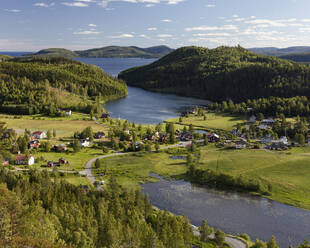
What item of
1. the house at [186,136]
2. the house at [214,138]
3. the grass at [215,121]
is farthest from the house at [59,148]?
the grass at [215,121]

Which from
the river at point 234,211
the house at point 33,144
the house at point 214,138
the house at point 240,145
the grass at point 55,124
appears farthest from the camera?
the grass at point 55,124

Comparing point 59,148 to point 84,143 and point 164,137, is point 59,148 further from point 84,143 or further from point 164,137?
point 164,137

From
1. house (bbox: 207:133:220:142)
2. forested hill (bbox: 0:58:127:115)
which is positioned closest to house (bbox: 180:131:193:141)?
house (bbox: 207:133:220:142)

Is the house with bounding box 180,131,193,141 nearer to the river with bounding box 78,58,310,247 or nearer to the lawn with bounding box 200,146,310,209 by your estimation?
the lawn with bounding box 200,146,310,209

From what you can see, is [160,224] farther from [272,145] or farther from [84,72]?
[84,72]

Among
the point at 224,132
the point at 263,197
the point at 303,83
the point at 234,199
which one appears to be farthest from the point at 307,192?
the point at 303,83

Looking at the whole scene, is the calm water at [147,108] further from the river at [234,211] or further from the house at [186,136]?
the river at [234,211]
